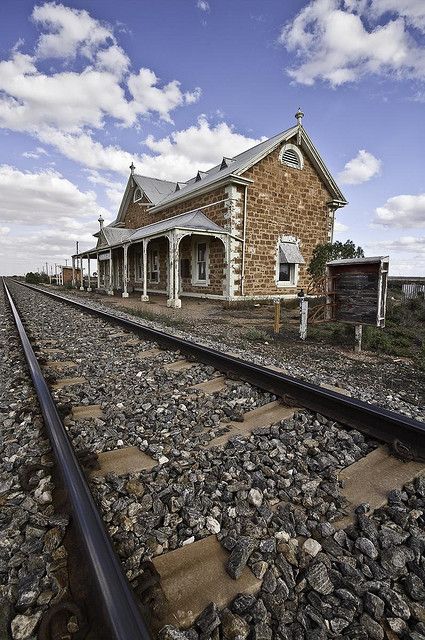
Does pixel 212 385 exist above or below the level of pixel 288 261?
below

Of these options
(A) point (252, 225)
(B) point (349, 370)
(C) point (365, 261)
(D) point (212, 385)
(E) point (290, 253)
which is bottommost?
(B) point (349, 370)

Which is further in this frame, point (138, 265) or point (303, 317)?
point (138, 265)

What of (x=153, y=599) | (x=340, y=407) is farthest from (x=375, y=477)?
(x=153, y=599)

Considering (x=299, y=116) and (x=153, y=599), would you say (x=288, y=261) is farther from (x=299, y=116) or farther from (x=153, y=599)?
(x=153, y=599)

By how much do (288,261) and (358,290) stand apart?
10.4 m

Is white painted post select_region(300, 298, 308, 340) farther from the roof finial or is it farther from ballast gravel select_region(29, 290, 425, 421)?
the roof finial

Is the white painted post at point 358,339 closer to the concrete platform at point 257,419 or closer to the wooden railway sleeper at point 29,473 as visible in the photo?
the concrete platform at point 257,419

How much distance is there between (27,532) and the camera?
5.20 ft

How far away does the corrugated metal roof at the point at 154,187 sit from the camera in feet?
71.2

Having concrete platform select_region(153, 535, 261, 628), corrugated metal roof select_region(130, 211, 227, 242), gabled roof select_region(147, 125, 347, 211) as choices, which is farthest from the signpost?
gabled roof select_region(147, 125, 347, 211)

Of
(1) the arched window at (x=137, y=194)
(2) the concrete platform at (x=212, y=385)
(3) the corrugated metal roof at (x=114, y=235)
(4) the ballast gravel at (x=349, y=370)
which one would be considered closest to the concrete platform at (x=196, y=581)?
(2) the concrete platform at (x=212, y=385)

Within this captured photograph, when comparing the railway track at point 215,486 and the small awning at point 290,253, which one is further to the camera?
the small awning at point 290,253

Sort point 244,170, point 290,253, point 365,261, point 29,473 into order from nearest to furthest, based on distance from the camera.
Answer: point 29,473 → point 365,261 → point 244,170 → point 290,253

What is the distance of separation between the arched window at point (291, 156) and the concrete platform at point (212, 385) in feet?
48.1
